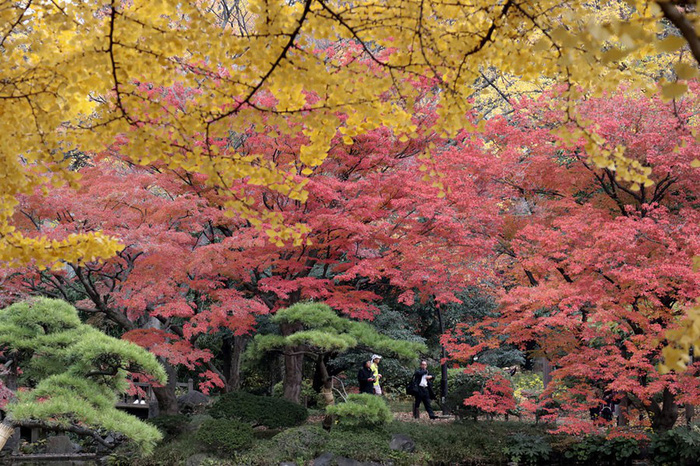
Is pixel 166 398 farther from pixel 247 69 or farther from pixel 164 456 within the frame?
pixel 247 69

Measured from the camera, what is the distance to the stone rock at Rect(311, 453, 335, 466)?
8734mm

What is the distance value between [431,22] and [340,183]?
20.7 feet

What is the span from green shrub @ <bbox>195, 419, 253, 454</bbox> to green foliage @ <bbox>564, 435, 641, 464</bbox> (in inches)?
187

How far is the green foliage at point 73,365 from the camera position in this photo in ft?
20.6

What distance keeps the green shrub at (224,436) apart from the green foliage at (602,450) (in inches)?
187

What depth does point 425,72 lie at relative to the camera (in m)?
2.92

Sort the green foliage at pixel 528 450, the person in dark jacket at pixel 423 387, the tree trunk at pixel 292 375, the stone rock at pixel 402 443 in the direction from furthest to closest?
1. the person in dark jacket at pixel 423 387
2. the tree trunk at pixel 292 375
3. the green foliage at pixel 528 450
4. the stone rock at pixel 402 443

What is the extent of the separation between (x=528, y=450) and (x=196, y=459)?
4.86 meters

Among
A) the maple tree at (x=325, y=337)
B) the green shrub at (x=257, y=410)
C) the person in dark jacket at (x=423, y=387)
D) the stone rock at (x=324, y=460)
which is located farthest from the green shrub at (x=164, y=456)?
the person in dark jacket at (x=423, y=387)

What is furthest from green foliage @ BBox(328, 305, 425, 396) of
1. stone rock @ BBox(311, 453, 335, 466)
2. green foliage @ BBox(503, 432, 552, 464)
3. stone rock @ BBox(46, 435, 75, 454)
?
stone rock @ BBox(46, 435, 75, 454)

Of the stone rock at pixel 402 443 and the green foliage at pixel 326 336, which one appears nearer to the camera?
the green foliage at pixel 326 336

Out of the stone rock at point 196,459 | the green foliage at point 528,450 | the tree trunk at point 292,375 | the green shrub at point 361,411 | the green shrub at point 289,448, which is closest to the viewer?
the stone rock at point 196,459

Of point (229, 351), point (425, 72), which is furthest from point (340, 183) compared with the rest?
point (229, 351)

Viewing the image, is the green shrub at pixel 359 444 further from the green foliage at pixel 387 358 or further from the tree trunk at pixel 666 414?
the tree trunk at pixel 666 414
